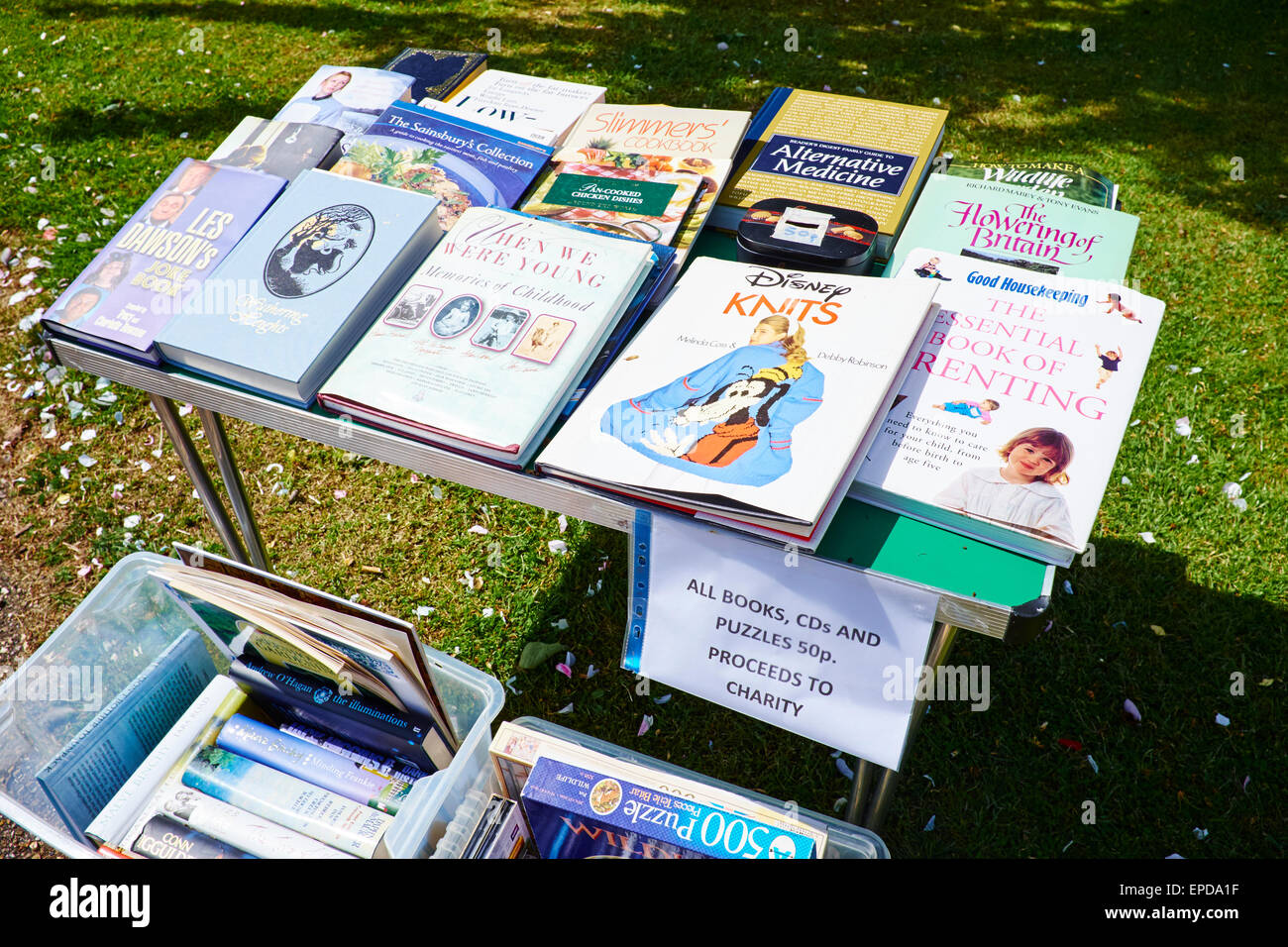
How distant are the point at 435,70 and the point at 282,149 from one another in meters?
0.46

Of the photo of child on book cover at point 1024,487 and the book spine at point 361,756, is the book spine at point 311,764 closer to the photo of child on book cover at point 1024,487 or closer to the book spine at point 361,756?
the book spine at point 361,756

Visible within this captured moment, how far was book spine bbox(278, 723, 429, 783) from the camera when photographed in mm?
1428

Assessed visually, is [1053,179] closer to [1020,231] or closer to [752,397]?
[1020,231]

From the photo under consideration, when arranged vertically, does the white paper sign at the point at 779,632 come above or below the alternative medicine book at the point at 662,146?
below

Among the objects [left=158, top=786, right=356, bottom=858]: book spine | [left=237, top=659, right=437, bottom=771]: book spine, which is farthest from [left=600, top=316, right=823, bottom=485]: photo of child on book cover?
[left=158, top=786, right=356, bottom=858]: book spine

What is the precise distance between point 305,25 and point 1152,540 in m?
4.77

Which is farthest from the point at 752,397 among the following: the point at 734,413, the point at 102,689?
the point at 102,689

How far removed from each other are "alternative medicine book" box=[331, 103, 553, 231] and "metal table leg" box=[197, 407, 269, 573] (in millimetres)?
601

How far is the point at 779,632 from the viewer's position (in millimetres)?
1238

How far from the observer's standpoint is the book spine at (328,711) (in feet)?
4.69

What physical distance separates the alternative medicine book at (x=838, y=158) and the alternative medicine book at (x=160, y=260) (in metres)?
0.90

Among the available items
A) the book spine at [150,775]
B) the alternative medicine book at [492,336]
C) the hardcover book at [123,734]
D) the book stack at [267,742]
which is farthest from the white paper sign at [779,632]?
the hardcover book at [123,734]

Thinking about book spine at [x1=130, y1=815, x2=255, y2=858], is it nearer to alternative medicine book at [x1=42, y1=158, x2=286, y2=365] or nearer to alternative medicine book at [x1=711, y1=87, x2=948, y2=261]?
alternative medicine book at [x1=42, y1=158, x2=286, y2=365]
